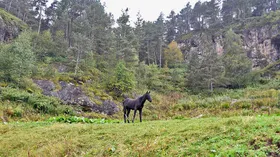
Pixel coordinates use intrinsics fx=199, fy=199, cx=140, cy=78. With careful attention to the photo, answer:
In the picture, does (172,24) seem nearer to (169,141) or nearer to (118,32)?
(118,32)

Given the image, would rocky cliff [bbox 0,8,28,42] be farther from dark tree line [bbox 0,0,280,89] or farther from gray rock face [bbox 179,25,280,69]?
gray rock face [bbox 179,25,280,69]

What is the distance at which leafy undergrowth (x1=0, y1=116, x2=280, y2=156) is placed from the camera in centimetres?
461

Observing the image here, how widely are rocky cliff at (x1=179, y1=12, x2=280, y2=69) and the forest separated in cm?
25

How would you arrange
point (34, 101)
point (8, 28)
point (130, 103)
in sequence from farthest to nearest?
point (8, 28) → point (34, 101) → point (130, 103)

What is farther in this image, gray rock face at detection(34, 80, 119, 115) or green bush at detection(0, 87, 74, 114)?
gray rock face at detection(34, 80, 119, 115)

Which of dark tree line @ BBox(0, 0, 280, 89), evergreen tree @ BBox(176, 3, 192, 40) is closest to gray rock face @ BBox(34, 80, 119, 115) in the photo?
dark tree line @ BBox(0, 0, 280, 89)

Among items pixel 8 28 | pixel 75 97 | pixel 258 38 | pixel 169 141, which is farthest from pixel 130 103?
pixel 258 38

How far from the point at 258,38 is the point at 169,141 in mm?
54389

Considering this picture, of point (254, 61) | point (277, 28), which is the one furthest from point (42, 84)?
point (277, 28)

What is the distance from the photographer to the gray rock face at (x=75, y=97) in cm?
2198

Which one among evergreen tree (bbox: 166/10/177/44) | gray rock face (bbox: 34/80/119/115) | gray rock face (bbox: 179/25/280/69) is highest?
evergreen tree (bbox: 166/10/177/44)

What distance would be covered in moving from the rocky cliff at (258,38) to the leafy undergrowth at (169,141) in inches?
1441

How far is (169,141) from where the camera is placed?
559cm

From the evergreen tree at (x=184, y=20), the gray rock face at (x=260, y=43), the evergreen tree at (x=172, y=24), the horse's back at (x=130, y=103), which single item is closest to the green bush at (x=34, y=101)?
the horse's back at (x=130, y=103)
